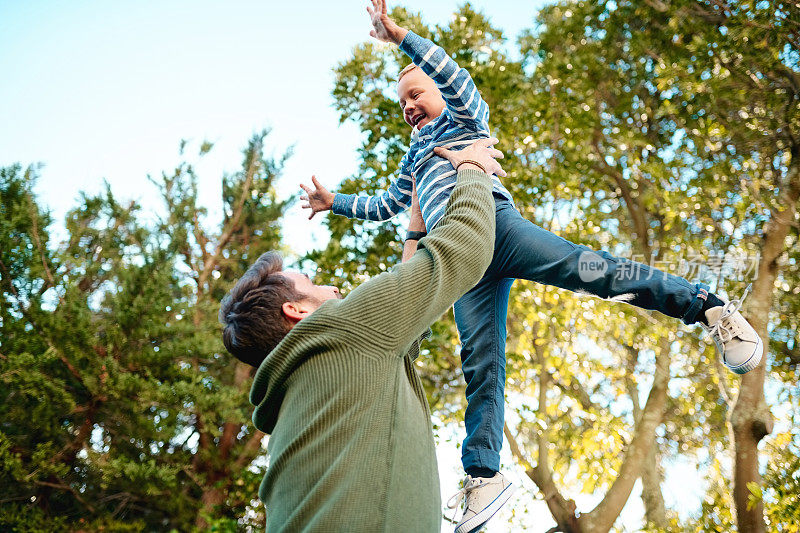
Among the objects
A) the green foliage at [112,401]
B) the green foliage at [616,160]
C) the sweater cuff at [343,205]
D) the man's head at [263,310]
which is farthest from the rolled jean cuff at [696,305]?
the green foliage at [112,401]

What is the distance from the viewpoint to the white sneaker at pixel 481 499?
1892 mm

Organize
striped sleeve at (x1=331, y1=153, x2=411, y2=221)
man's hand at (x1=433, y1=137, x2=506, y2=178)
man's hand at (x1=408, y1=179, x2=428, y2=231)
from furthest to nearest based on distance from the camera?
striped sleeve at (x1=331, y1=153, x2=411, y2=221) → man's hand at (x1=408, y1=179, x2=428, y2=231) → man's hand at (x1=433, y1=137, x2=506, y2=178)

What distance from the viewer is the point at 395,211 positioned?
2.55 metres

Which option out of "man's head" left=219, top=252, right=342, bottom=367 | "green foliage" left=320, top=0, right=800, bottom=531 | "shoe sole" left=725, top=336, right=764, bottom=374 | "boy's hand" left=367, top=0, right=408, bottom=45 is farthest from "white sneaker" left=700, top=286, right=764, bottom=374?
Answer: "green foliage" left=320, top=0, right=800, bottom=531

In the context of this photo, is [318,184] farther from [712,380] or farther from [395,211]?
[712,380]

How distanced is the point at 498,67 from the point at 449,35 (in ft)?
1.63

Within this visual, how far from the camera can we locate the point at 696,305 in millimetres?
1832

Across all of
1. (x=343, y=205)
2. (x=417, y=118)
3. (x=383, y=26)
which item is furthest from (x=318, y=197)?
(x=383, y=26)

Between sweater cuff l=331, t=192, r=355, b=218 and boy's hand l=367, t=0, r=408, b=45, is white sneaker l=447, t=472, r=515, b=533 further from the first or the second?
boy's hand l=367, t=0, r=408, b=45

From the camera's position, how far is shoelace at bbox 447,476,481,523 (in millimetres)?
1957

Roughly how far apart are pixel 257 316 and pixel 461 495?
997 millimetres

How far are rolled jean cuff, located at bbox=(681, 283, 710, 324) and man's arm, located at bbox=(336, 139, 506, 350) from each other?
2.75 feet

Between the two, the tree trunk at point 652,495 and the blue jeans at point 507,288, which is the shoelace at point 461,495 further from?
the tree trunk at point 652,495

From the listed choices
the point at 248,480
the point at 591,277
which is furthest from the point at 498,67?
the point at 248,480
